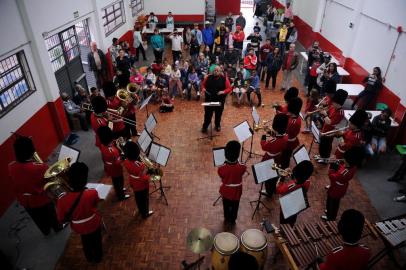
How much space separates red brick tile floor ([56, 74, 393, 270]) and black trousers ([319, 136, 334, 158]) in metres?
0.39

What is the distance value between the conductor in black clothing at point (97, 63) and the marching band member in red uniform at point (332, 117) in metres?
8.29

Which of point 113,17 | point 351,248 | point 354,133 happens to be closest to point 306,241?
point 351,248

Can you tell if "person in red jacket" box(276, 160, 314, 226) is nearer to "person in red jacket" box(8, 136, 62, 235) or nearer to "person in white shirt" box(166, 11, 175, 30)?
"person in red jacket" box(8, 136, 62, 235)

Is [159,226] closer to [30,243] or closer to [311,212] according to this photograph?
[30,243]

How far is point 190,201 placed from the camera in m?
7.05

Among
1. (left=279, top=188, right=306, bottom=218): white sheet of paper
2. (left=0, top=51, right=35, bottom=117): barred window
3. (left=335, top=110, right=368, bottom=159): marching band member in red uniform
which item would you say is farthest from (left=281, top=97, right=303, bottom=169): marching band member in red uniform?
(left=0, top=51, right=35, bottom=117): barred window

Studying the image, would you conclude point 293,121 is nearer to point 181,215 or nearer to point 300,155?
point 300,155

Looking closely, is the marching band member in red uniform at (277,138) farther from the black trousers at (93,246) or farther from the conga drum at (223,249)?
the black trousers at (93,246)

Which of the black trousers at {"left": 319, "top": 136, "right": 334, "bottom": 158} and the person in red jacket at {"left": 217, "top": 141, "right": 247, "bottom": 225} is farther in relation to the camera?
the black trousers at {"left": 319, "top": 136, "right": 334, "bottom": 158}

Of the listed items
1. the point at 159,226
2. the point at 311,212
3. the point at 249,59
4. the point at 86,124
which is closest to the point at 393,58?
the point at 249,59

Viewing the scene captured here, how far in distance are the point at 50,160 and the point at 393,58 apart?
10.9m

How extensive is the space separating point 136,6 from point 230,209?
14.1 metres

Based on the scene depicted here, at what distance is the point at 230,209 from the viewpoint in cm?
627

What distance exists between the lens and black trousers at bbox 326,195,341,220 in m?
6.26
